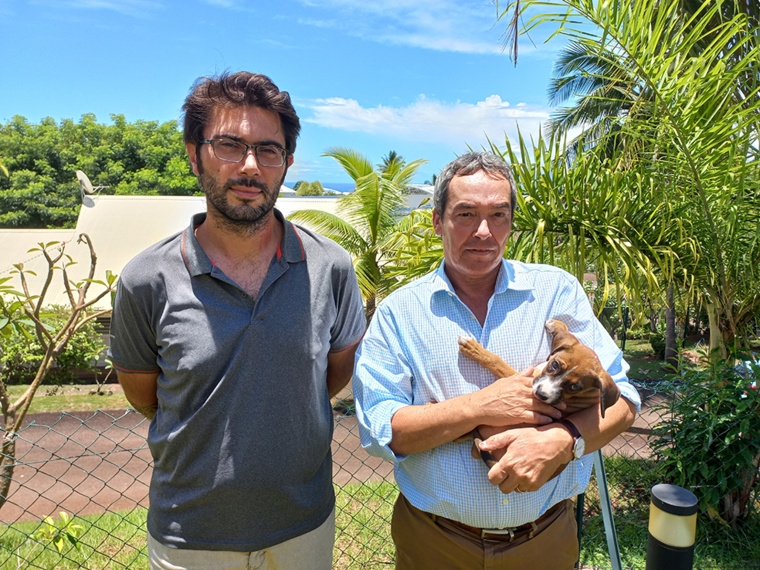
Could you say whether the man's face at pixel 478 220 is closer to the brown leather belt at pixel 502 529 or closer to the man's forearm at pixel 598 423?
the man's forearm at pixel 598 423

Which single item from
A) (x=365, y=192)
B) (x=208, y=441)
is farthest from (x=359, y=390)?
(x=365, y=192)

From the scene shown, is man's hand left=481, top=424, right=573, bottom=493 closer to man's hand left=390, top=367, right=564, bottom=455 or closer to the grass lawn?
man's hand left=390, top=367, right=564, bottom=455

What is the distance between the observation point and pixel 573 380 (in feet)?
5.78

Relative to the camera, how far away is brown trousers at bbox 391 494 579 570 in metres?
1.95

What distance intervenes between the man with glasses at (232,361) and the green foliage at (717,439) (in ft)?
11.5

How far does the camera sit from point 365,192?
1405 centimetres

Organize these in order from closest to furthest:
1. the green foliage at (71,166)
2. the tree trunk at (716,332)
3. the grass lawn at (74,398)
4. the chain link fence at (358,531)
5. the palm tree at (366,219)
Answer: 1. the chain link fence at (358,531)
2. the tree trunk at (716,332)
3. the grass lawn at (74,398)
4. the palm tree at (366,219)
5. the green foliage at (71,166)

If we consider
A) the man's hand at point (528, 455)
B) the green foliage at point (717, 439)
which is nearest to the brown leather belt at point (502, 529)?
the man's hand at point (528, 455)

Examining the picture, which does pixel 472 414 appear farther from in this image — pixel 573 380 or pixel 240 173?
pixel 240 173

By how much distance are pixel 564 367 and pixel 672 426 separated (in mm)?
3524

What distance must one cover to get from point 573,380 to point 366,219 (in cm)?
1334

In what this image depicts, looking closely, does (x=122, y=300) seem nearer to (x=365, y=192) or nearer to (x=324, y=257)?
(x=324, y=257)

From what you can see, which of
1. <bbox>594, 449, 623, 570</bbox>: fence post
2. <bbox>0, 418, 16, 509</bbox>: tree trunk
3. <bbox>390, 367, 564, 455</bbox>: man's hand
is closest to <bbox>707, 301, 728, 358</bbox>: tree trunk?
<bbox>594, 449, 623, 570</bbox>: fence post

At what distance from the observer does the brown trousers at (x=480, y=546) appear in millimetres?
1953
